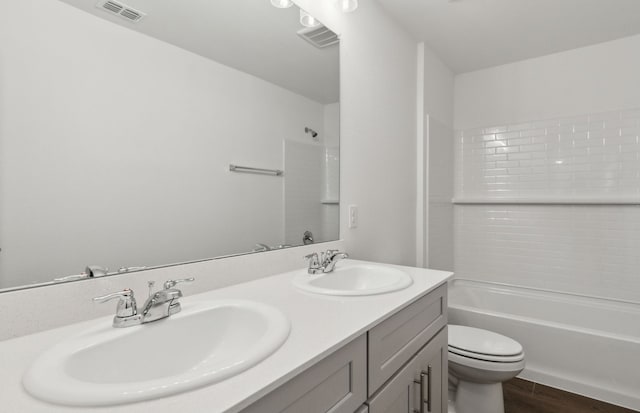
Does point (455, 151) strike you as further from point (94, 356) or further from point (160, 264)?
point (94, 356)

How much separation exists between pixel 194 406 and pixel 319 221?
1123 millimetres

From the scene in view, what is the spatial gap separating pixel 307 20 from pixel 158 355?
1447 millimetres

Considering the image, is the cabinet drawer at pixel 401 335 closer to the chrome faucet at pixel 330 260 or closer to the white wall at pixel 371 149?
the chrome faucet at pixel 330 260

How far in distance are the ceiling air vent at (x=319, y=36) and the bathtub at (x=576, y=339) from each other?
1898 millimetres

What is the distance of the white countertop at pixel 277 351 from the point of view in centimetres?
44

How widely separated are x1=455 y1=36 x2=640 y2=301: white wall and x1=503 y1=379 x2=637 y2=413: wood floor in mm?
892

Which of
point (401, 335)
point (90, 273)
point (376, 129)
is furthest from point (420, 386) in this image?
point (376, 129)

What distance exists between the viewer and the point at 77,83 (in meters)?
0.76

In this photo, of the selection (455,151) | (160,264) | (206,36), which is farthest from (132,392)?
(455,151)

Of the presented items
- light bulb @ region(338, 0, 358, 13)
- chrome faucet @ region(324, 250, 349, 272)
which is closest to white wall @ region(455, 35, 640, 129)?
light bulb @ region(338, 0, 358, 13)

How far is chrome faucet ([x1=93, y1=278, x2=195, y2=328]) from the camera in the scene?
0.70 meters

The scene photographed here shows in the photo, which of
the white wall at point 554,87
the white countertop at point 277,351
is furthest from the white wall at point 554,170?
the white countertop at point 277,351

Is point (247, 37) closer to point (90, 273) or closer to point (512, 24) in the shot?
point (90, 273)

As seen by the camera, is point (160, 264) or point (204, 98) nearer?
point (160, 264)
